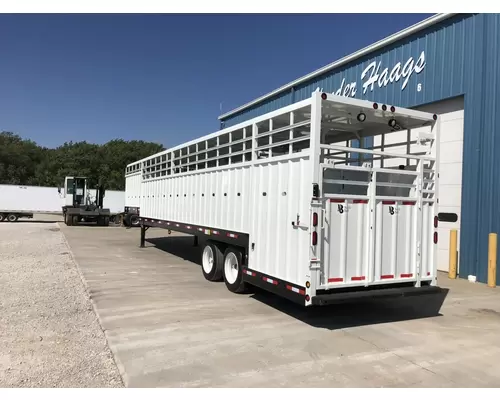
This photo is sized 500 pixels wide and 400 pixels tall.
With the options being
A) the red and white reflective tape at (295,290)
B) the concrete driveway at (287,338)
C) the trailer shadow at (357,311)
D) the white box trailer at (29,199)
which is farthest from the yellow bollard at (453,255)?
the white box trailer at (29,199)

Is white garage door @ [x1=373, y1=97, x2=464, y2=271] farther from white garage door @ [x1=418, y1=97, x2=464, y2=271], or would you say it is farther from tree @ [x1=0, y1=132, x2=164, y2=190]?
tree @ [x1=0, y1=132, x2=164, y2=190]

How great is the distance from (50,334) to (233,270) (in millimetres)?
3540

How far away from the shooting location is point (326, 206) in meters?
5.70

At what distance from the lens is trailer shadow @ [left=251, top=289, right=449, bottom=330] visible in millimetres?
6391

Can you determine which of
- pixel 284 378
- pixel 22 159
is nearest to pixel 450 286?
pixel 284 378

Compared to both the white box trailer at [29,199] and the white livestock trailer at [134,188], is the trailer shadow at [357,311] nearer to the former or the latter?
the white livestock trailer at [134,188]

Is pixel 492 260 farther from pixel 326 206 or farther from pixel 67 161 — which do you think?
pixel 67 161

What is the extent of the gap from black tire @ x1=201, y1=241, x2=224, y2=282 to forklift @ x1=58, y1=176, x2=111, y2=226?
21.0 metres

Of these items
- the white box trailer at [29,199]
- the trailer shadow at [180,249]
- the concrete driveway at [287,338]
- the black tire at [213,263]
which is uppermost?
the white box trailer at [29,199]

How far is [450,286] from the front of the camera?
9477mm

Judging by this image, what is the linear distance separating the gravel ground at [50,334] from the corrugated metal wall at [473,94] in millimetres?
8671

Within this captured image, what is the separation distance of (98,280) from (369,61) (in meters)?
10.6

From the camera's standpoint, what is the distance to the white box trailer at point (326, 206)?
5695mm
